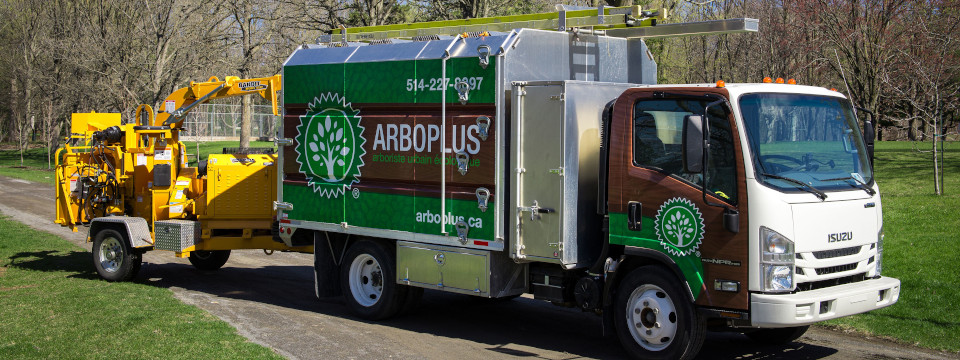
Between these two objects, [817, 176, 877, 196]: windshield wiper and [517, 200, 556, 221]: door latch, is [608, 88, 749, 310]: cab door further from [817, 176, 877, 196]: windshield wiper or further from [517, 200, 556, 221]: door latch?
[817, 176, 877, 196]: windshield wiper

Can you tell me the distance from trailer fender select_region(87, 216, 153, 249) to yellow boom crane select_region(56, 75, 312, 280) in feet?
0.05

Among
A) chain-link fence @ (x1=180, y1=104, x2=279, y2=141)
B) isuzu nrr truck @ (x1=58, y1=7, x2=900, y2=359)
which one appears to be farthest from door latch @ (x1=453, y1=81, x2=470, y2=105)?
chain-link fence @ (x1=180, y1=104, x2=279, y2=141)

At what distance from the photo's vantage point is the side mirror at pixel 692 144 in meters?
7.64

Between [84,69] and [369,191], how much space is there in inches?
1280

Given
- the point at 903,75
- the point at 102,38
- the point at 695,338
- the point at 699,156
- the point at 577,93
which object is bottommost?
the point at 695,338

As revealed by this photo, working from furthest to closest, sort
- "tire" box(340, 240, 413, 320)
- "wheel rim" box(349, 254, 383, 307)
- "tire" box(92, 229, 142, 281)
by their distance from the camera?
"tire" box(92, 229, 142, 281), "wheel rim" box(349, 254, 383, 307), "tire" box(340, 240, 413, 320)

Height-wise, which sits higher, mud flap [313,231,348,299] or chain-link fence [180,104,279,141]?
chain-link fence [180,104,279,141]

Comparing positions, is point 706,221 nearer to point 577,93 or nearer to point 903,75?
point 577,93

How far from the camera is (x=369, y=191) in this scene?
1059 cm

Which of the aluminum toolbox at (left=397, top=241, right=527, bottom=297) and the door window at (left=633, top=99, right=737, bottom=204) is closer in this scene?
the door window at (left=633, top=99, right=737, bottom=204)

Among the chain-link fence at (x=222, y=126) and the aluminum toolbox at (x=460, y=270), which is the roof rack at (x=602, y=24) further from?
the chain-link fence at (x=222, y=126)

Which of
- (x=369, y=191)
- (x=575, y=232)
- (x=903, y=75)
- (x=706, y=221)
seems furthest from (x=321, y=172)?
(x=903, y=75)

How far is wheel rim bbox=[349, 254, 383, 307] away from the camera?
10.9m

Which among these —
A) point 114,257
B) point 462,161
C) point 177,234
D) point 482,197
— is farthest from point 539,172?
point 114,257
